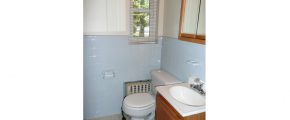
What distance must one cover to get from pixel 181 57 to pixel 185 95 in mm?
504

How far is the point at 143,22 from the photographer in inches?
101

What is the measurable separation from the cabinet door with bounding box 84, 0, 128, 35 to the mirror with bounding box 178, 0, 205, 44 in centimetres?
82

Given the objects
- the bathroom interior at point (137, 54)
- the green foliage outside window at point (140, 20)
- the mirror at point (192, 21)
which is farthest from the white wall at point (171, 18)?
the green foliage outside window at point (140, 20)

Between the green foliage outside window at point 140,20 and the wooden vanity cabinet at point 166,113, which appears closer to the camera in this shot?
the wooden vanity cabinet at point 166,113

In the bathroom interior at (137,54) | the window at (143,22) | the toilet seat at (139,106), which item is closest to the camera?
the bathroom interior at (137,54)

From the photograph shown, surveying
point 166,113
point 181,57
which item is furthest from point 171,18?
point 166,113

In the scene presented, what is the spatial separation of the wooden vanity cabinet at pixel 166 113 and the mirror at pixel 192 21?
2.23 feet

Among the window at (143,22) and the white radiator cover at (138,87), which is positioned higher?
the window at (143,22)

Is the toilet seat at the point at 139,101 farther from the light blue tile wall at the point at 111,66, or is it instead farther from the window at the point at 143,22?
the window at the point at 143,22

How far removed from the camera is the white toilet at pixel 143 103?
82.9 inches
